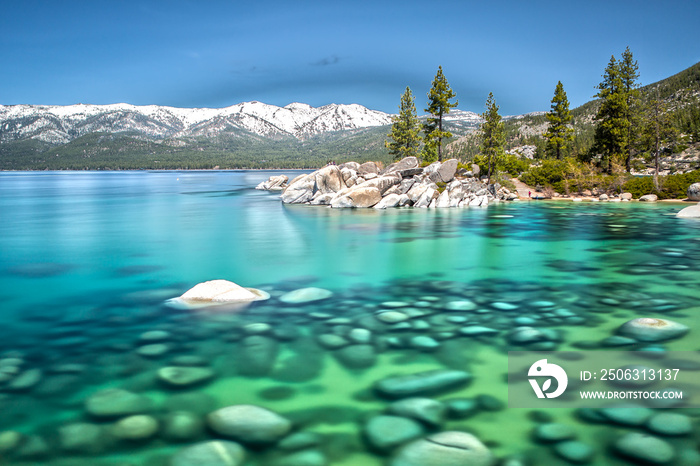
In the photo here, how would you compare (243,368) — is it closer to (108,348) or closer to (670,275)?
(108,348)

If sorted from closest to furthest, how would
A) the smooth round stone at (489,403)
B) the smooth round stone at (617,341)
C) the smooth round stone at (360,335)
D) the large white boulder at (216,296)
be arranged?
1. the smooth round stone at (489,403)
2. the smooth round stone at (617,341)
3. the smooth round stone at (360,335)
4. the large white boulder at (216,296)

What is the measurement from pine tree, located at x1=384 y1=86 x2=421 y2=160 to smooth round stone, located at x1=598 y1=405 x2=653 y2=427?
61202 millimetres

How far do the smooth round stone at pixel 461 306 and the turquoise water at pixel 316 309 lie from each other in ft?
0.77

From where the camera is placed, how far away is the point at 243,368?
8102 mm

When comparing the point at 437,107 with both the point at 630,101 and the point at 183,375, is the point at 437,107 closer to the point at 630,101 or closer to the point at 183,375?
the point at 630,101

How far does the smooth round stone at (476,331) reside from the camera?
9664 mm

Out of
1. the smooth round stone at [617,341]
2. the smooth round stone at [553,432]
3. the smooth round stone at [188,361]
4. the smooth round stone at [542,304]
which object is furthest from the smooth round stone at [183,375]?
the smooth round stone at [542,304]

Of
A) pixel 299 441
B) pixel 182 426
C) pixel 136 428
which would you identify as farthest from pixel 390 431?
pixel 136 428

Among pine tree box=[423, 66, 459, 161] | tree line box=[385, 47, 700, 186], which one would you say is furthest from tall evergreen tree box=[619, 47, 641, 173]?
pine tree box=[423, 66, 459, 161]

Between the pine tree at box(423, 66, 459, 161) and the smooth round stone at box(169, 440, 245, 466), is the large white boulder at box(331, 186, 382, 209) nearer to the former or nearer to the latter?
the pine tree at box(423, 66, 459, 161)

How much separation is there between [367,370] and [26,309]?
35.3 feet

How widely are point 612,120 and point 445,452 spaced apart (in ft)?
212

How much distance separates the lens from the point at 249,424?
620 centimetres

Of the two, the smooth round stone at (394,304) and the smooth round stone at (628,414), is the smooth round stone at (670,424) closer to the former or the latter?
the smooth round stone at (628,414)
